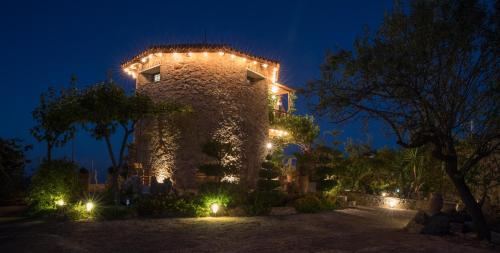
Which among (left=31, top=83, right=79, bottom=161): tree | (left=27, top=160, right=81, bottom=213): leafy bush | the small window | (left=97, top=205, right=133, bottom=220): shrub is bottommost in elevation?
(left=97, top=205, right=133, bottom=220): shrub

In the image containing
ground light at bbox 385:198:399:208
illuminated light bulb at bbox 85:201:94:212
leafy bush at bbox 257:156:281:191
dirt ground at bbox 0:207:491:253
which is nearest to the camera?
dirt ground at bbox 0:207:491:253

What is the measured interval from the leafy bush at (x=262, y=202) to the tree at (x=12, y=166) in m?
9.71

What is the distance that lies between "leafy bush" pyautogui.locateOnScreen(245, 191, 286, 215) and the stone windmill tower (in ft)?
Result: 9.77

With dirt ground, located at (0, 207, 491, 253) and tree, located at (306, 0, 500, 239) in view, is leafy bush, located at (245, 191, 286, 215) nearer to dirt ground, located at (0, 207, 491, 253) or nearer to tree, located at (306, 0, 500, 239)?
dirt ground, located at (0, 207, 491, 253)

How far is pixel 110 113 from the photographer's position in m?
13.6

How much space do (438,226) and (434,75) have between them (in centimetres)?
386

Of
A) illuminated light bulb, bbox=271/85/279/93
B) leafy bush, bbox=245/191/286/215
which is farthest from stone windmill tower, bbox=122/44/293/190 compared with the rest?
illuminated light bulb, bbox=271/85/279/93

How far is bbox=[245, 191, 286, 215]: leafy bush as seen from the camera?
1294 centimetres

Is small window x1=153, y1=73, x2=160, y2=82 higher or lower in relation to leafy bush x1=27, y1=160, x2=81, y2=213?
higher

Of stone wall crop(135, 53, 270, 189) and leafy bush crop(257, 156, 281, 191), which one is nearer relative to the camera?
leafy bush crop(257, 156, 281, 191)

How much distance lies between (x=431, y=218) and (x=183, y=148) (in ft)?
34.2

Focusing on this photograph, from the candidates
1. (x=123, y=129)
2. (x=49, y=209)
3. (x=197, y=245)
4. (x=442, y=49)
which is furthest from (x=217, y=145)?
(x=442, y=49)

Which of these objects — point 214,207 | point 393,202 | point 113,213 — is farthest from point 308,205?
point 113,213

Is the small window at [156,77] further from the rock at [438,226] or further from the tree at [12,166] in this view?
the rock at [438,226]
